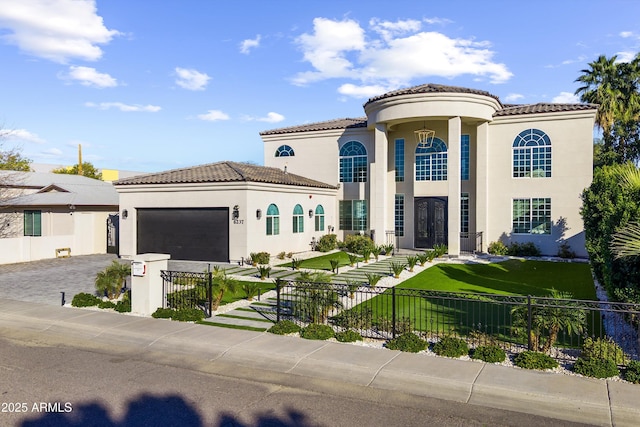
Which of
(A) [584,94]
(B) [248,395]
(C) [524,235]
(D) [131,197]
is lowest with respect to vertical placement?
(B) [248,395]

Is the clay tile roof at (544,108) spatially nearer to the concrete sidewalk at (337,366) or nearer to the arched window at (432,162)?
the arched window at (432,162)

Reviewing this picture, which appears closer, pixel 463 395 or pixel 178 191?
pixel 463 395

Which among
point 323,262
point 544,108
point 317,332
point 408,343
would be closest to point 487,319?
point 408,343

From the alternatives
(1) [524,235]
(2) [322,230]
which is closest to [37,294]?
(2) [322,230]

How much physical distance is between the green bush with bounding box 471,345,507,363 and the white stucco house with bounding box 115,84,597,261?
44.8ft

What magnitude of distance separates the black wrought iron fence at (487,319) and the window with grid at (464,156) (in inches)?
534

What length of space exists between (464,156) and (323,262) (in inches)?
409

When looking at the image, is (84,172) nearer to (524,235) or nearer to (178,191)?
(178,191)

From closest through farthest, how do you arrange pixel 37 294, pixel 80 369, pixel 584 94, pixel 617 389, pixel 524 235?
pixel 617 389
pixel 80 369
pixel 37 294
pixel 524 235
pixel 584 94

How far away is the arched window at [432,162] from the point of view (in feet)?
82.9

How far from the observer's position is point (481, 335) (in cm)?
952

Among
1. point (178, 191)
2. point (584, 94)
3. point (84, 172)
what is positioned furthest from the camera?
point (84, 172)

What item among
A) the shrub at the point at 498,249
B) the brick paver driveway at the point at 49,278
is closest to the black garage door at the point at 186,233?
the brick paver driveway at the point at 49,278

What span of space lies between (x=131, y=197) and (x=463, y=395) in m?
20.5
